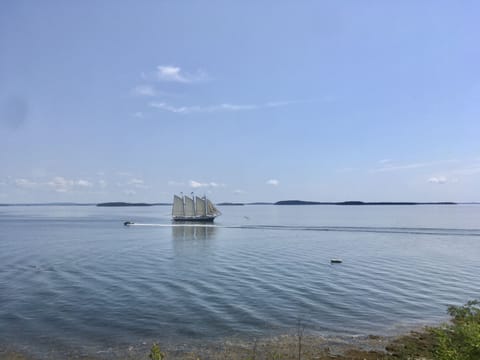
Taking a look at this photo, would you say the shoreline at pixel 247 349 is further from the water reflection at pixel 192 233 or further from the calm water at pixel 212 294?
the water reflection at pixel 192 233

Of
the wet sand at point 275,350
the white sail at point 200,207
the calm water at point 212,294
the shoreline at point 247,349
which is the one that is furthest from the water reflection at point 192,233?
the wet sand at point 275,350

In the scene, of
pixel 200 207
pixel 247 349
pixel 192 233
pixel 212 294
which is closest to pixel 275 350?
pixel 247 349

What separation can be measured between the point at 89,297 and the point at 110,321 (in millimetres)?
6765

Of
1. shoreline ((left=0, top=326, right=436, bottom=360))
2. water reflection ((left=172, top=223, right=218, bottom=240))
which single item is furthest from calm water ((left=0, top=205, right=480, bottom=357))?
water reflection ((left=172, top=223, right=218, bottom=240))

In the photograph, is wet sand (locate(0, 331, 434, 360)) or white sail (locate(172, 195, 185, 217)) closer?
wet sand (locate(0, 331, 434, 360))

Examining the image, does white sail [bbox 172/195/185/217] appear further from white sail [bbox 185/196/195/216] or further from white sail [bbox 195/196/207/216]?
white sail [bbox 195/196/207/216]

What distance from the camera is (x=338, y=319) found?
2369 cm

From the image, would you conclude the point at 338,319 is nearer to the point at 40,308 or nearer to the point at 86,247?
the point at 40,308

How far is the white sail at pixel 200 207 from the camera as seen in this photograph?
152 metres

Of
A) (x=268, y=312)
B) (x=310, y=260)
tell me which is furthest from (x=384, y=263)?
(x=268, y=312)

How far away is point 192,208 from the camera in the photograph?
154375 millimetres

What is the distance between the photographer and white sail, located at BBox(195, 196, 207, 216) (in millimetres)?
152125

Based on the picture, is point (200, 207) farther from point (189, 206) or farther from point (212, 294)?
point (212, 294)

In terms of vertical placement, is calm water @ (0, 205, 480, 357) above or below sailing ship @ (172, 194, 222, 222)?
below
